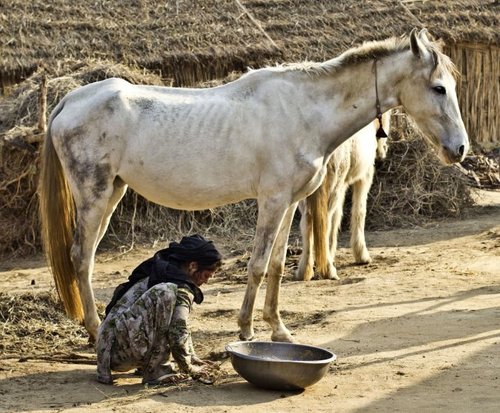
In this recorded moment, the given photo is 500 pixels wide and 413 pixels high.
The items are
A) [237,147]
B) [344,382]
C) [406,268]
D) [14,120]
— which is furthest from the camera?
[14,120]

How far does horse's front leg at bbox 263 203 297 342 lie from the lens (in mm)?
6867

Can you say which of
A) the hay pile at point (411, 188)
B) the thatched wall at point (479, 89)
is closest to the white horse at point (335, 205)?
the hay pile at point (411, 188)

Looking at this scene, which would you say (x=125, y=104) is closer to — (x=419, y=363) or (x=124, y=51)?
(x=419, y=363)

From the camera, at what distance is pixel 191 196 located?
6.71m

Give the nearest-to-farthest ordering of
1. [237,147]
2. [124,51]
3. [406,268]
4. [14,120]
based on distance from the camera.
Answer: [237,147]
[406,268]
[14,120]
[124,51]

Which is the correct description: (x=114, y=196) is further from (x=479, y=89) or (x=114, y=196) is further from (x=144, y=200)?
(x=479, y=89)

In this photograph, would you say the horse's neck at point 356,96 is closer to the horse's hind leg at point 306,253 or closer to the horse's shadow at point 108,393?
the horse's shadow at point 108,393

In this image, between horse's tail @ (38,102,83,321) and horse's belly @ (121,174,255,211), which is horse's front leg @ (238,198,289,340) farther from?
horse's tail @ (38,102,83,321)

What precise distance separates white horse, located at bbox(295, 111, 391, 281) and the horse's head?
7.14 feet

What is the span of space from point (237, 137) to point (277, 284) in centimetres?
113

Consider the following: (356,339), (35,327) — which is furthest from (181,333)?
(35,327)

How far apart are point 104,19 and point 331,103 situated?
9.59 metres

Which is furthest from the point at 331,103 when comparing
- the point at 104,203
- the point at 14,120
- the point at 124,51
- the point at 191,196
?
the point at 124,51

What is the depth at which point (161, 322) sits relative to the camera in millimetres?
5758
